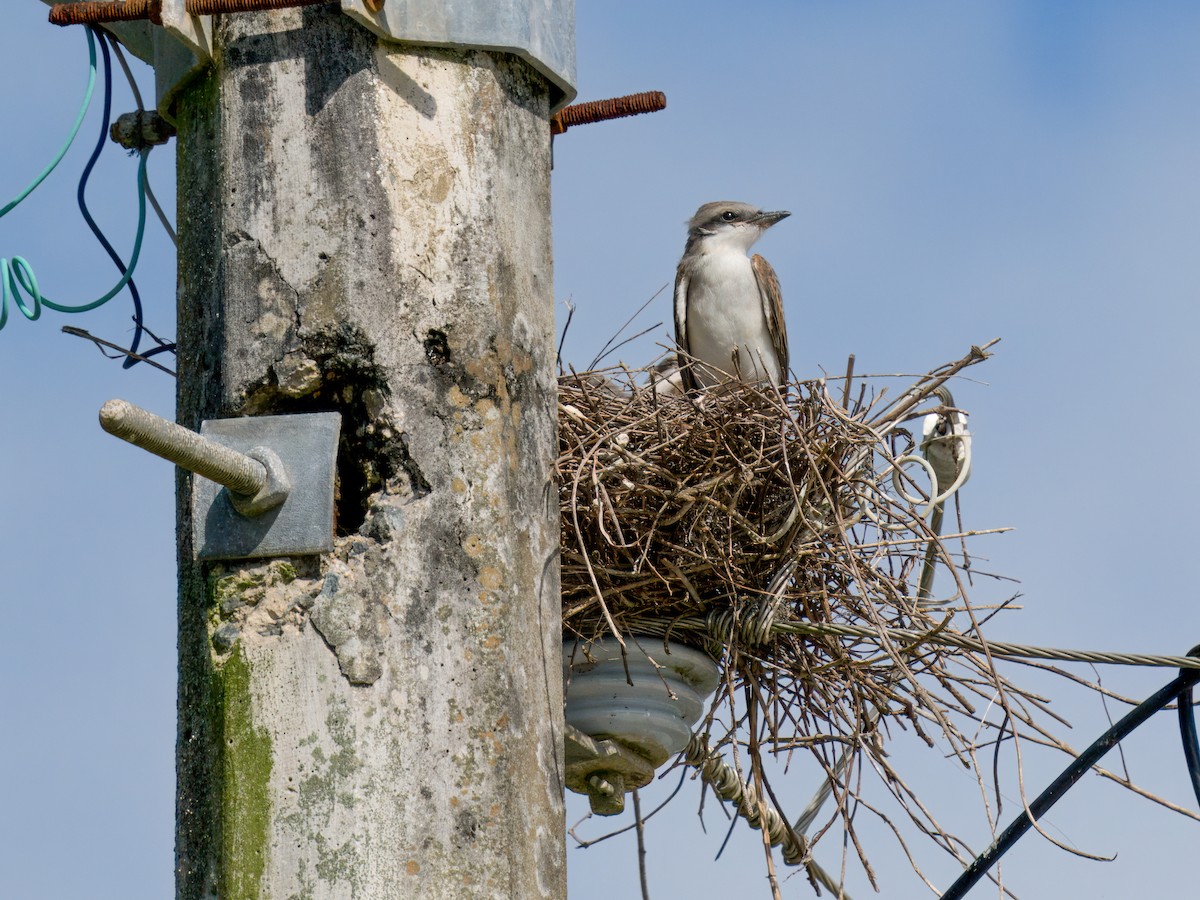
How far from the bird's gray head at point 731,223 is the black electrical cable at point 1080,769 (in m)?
4.19

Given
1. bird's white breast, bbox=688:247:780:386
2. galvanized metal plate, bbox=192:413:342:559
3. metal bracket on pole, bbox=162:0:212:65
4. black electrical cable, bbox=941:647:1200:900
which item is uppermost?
metal bracket on pole, bbox=162:0:212:65

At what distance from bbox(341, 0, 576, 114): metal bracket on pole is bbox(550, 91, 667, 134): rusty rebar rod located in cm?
24

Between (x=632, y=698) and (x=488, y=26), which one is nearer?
(x=488, y=26)

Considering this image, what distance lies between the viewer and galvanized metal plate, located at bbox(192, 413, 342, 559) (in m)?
3.07

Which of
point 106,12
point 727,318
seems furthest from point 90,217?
point 727,318

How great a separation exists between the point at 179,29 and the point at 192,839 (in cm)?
144

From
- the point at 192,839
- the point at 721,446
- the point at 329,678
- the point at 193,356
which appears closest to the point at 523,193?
the point at 193,356

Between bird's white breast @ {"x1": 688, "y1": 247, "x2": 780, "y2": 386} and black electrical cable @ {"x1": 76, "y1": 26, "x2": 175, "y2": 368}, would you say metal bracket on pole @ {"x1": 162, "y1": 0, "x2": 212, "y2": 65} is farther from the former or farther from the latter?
bird's white breast @ {"x1": 688, "y1": 247, "x2": 780, "y2": 386}

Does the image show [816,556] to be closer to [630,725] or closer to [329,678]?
[630,725]

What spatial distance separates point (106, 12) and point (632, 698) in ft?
6.61

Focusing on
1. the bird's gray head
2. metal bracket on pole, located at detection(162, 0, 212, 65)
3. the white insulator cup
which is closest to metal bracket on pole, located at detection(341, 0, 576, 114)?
metal bracket on pole, located at detection(162, 0, 212, 65)

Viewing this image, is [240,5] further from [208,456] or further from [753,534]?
Answer: [753,534]

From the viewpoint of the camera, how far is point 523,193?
3.47 m

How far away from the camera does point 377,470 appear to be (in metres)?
3.16
